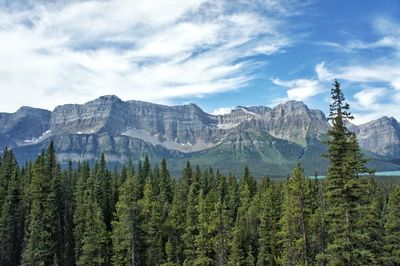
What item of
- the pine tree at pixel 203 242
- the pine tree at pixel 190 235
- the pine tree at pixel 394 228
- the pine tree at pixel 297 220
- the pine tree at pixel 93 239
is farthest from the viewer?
the pine tree at pixel 190 235

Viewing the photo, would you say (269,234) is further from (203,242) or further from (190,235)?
(203,242)

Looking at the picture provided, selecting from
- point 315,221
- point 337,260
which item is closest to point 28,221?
point 315,221

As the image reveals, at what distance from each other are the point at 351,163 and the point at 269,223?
48243mm

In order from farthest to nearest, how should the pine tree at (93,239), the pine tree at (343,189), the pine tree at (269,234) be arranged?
the pine tree at (269,234) → the pine tree at (93,239) → the pine tree at (343,189)

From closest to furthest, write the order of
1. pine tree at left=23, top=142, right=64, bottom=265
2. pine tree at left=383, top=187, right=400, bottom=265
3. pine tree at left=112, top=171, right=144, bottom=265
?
pine tree at left=383, top=187, right=400, bottom=265 → pine tree at left=112, top=171, right=144, bottom=265 → pine tree at left=23, top=142, right=64, bottom=265

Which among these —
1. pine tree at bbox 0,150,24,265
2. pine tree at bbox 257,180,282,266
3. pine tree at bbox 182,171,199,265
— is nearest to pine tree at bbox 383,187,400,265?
pine tree at bbox 257,180,282,266

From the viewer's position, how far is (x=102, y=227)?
70125 millimetres

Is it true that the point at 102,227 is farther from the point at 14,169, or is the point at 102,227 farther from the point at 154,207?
the point at 14,169

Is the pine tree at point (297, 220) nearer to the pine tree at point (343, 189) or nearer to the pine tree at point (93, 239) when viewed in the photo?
the pine tree at point (343, 189)

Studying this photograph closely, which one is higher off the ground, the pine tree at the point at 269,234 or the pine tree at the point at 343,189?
the pine tree at the point at 343,189

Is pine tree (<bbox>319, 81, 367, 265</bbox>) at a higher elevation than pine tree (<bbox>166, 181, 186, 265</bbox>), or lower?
higher

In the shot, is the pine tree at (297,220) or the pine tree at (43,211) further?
the pine tree at (43,211)

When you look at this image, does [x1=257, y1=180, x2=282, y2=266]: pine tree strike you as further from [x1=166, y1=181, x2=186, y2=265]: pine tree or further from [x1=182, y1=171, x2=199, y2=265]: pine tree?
[x1=166, y1=181, x2=186, y2=265]: pine tree

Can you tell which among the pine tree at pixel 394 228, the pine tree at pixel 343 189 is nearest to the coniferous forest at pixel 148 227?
the pine tree at pixel 394 228
